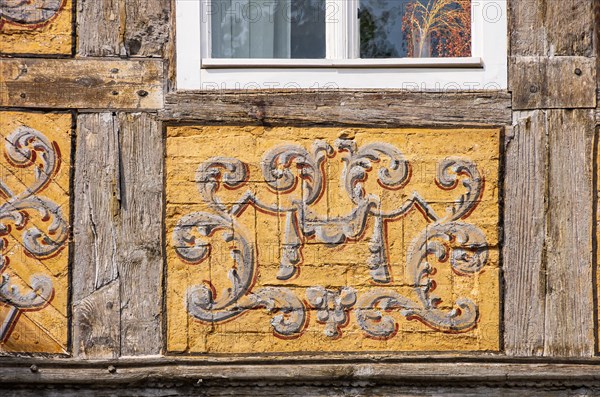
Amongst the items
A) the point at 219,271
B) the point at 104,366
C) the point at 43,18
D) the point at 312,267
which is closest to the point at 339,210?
the point at 312,267

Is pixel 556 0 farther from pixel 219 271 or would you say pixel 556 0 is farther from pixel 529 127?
pixel 219 271

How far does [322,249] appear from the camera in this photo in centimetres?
454

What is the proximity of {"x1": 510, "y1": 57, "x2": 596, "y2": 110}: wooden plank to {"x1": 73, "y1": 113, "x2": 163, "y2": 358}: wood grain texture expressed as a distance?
1528 mm

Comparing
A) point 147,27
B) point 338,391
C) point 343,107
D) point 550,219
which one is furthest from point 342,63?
point 338,391

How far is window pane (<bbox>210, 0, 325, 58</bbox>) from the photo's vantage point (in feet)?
15.4

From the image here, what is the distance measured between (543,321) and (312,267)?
982 mm

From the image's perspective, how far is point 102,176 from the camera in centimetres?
454

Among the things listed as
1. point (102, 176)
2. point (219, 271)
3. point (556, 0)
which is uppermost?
point (556, 0)

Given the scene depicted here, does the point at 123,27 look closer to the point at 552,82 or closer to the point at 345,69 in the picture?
the point at 345,69

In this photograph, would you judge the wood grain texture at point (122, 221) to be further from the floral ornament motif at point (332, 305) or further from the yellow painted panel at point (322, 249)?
the floral ornament motif at point (332, 305)

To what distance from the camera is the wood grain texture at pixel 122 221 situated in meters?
4.52

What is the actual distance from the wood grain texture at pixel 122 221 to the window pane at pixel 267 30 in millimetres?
526

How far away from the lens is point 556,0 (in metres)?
4.64

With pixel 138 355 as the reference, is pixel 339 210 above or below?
above
